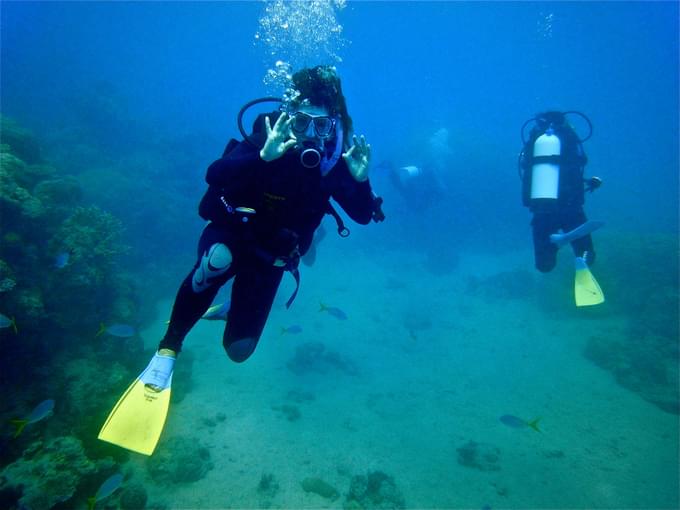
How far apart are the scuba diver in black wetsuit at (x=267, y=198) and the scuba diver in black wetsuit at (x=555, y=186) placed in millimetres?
5859

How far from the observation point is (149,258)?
15.5 m

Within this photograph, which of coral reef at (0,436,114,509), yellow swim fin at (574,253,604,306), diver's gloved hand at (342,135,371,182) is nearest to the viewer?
diver's gloved hand at (342,135,371,182)

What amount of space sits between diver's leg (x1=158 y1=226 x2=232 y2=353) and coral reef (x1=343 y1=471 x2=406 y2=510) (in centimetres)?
493

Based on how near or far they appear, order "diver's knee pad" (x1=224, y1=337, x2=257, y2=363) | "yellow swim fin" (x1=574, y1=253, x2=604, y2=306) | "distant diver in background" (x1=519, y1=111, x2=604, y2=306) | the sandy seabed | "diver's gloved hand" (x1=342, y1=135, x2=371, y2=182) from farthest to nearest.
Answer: "distant diver in background" (x1=519, y1=111, x2=604, y2=306) < the sandy seabed < "yellow swim fin" (x1=574, y1=253, x2=604, y2=306) < "diver's knee pad" (x1=224, y1=337, x2=257, y2=363) < "diver's gloved hand" (x1=342, y1=135, x2=371, y2=182)

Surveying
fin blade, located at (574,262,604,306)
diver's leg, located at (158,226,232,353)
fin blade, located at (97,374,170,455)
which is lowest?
fin blade, located at (97,374,170,455)

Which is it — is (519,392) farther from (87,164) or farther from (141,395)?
(87,164)

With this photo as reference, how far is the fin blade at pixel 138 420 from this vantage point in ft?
8.54

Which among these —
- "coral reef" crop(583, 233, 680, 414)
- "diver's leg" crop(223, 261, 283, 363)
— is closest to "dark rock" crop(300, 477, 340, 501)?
"diver's leg" crop(223, 261, 283, 363)

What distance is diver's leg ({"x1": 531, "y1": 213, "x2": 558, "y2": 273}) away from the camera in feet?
24.6

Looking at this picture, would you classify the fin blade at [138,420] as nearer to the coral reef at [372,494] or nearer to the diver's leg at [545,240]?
the coral reef at [372,494]

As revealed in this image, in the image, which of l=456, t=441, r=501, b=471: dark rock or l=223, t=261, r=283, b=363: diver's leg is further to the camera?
l=456, t=441, r=501, b=471: dark rock

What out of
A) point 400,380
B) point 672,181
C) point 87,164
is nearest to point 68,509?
point 400,380

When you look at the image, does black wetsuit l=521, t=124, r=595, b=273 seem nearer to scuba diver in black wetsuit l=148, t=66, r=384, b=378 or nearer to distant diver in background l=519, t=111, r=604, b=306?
distant diver in background l=519, t=111, r=604, b=306

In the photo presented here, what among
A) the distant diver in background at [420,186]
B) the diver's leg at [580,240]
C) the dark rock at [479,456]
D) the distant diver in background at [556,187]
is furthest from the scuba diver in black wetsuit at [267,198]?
the distant diver in background at [420,186]
